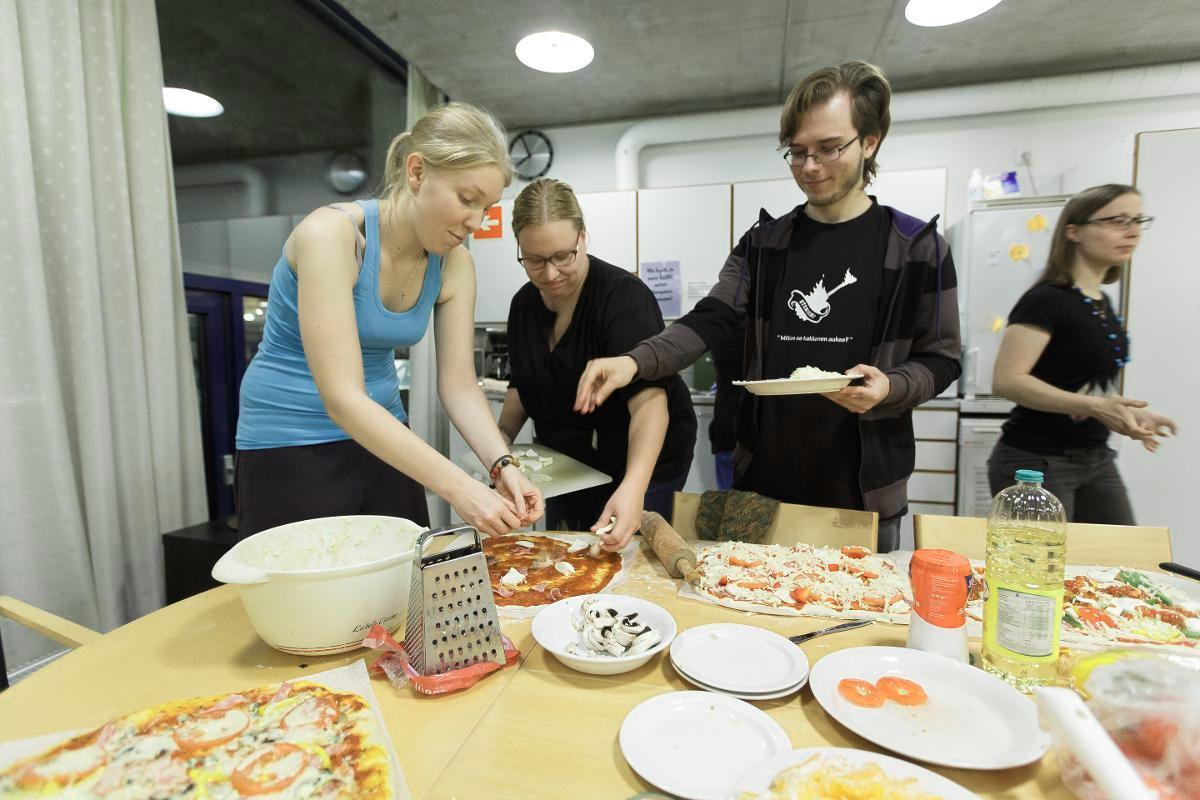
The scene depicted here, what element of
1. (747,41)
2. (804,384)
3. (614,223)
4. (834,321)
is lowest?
(804,384)

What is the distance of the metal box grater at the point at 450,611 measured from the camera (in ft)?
2.68

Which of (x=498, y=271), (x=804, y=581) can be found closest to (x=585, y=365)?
(x=804, y=581)

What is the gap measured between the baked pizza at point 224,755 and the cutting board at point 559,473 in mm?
895

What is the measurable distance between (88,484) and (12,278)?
2.09 ft

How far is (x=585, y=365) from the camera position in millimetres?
1751

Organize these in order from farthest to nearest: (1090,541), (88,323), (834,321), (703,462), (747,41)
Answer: (703,462) < (747,41) < (88,323) < (834,321) < (1090,541)

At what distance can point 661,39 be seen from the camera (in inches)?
129

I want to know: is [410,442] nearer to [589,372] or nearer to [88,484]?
[589,372]

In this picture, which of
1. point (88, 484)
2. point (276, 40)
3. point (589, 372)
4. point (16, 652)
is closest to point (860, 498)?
point (589, 372)

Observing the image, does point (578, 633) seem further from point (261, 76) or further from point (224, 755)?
point (261, 76)

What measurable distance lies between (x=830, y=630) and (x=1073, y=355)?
1534 mm

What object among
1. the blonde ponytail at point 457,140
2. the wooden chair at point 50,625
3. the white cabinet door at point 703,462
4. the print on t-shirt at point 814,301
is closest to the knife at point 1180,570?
the print on t-shirt at point 814,301

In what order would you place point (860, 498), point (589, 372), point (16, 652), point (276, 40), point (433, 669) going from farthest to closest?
point (276, 40) → point (16, 652) → point (860, 498) → point (589, 372) → point (433, 669)

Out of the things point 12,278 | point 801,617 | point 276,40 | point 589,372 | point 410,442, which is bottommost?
point 801,617
